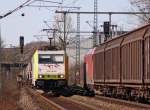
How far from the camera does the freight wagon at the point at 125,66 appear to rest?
25016mm

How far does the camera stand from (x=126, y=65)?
2880 cm

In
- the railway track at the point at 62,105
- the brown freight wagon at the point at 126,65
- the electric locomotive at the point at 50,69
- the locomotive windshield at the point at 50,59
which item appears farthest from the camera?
the locomotive windshield at the point at 50,59

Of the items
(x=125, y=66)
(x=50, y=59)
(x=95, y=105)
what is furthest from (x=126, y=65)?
(x=50, y=59)

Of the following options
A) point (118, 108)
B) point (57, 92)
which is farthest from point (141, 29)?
point (57, 92)

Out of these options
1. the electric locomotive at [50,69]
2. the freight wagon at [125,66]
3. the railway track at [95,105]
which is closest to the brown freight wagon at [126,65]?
the freight wagon at [125,66]

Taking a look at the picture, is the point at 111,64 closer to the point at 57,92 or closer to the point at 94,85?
the point at 94,85

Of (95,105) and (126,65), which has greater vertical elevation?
(126,65)

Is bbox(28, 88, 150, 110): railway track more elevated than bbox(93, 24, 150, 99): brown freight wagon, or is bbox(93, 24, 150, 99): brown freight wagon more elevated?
bbox(93, 24, 150, 99): brown freight wagon

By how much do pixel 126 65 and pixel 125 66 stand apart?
0.30 m

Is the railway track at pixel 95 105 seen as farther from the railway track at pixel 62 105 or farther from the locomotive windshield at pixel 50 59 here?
the locomotive windshield at pixel 50 59

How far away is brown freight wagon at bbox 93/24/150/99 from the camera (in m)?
25.0

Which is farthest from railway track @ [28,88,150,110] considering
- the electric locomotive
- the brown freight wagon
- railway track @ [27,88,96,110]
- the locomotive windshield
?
the locomotive windshield

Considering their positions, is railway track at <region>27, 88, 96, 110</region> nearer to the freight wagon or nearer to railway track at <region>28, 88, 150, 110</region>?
railway track at <region>28, 88, 150, 110</region>

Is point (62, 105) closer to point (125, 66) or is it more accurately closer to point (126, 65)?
point (125, 66)
